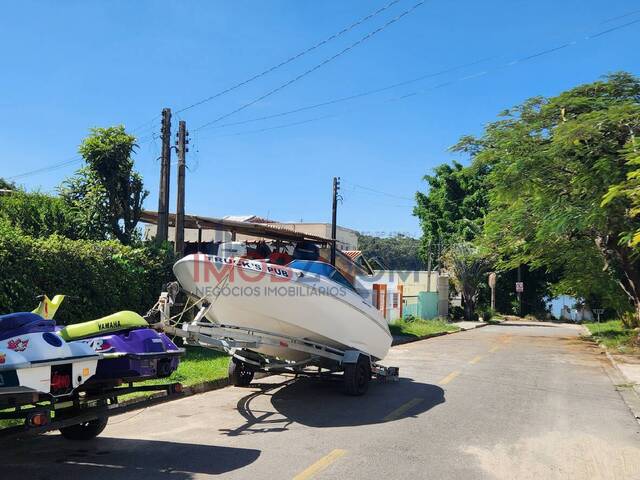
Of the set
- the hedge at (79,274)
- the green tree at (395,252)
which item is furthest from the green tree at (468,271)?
the green tree at (395,252)

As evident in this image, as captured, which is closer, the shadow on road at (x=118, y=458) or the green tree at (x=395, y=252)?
the shadow on road at (x=118, y=458)

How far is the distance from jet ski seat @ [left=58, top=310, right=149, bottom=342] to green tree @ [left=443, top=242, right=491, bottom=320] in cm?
3351

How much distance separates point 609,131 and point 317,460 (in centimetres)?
1378

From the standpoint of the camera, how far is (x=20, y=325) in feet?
16.3

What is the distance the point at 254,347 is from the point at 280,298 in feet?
2.64

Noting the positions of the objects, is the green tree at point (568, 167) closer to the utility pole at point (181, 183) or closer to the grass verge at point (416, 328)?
the grass verge at point (416, 328)

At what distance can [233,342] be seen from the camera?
8125 millimetres

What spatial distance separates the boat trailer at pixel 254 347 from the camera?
24.5ft

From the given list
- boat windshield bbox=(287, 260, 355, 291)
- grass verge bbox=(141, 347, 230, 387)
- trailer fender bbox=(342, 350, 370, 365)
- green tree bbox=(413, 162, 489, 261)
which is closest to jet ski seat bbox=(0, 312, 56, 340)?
grass verge bbox=(141, 347, 230, 387)

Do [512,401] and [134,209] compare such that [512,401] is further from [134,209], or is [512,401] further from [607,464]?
[134,209]

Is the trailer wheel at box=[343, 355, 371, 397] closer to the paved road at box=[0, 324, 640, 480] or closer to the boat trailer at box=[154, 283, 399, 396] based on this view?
the boat trailer at box=[154, 283, 399, 396]

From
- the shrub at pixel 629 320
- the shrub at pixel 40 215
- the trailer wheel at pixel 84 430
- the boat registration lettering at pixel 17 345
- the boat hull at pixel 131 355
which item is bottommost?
the trailer wheel at pixel 84 430

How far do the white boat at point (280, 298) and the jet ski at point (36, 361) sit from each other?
291 centimetres

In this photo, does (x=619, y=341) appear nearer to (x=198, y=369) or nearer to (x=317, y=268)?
(x=317, y=268)
